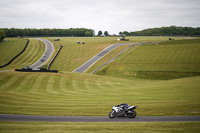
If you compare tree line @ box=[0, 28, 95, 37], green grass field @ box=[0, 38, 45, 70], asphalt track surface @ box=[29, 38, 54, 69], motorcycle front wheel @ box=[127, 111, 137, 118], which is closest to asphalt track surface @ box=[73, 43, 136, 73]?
asphalt track surface @ box=[29, 38, 54, 69]

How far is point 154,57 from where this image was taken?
71.1 meters

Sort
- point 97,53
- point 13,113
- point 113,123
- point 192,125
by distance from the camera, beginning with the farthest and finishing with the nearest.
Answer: point 97,53
point 13,113
point 113,123
point 192,125

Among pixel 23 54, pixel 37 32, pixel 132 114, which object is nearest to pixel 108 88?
pixel 132 114

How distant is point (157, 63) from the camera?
64.1m

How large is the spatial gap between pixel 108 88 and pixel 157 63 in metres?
32.1

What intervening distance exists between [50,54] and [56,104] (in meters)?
67.3

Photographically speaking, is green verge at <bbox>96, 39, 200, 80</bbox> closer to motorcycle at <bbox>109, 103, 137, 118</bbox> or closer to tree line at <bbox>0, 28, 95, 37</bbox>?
motorcycle at <bbox>109, 103, 137, 118</bbox>

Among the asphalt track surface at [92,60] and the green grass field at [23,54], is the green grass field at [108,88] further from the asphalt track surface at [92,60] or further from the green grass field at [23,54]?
the asphalt track surface at [92,60]

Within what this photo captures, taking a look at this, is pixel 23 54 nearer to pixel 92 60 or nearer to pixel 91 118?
pixel 92 60

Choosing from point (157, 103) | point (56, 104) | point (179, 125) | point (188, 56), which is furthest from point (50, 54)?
point (179, 125)

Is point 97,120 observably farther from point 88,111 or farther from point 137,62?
point 137,62

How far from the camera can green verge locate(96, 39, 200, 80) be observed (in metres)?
55.9

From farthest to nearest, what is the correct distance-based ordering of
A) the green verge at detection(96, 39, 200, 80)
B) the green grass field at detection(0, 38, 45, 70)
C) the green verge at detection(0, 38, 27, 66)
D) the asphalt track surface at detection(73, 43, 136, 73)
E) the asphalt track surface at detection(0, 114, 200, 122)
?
the green verge at detection(0, 38, 27, 66), the green grass field at detection(0, 38, 45, 70), the asphalt track surface at detection(73, 43, 136, 73), the green verge at detection(96, 39, 200, 80), the asphalt track surface at detection(0, 114, 200, 122)

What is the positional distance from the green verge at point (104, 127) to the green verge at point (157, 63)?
39.6 metres
